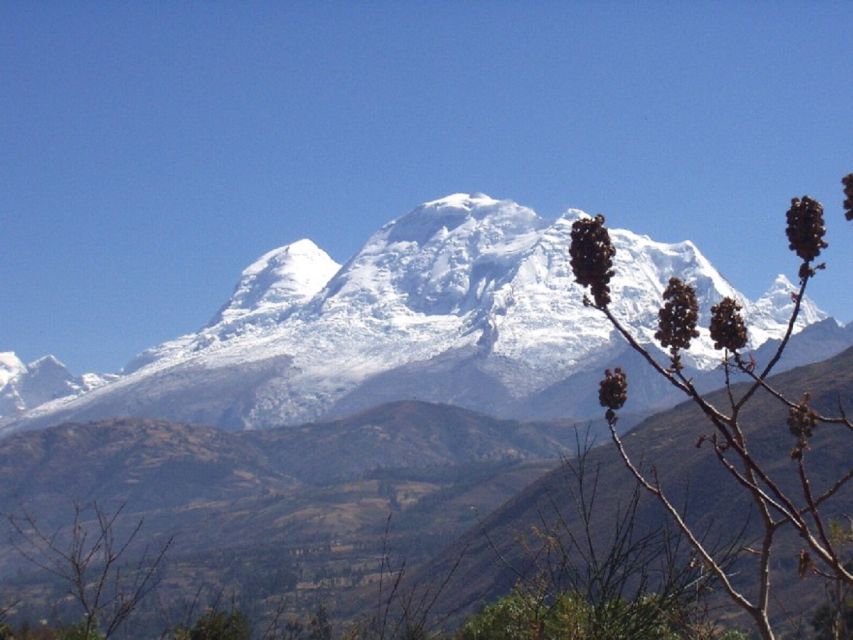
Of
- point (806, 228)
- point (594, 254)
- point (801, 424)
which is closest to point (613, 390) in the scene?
point (594, 254)

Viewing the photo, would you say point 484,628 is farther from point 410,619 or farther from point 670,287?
point 670,287

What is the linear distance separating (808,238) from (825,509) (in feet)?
609

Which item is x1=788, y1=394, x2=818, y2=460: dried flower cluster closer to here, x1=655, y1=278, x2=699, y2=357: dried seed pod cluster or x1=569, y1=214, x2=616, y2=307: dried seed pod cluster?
x1=655, y1=278, x2=699, y2=357: dried seed pod cluster

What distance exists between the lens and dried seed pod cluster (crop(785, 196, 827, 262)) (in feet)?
23.1

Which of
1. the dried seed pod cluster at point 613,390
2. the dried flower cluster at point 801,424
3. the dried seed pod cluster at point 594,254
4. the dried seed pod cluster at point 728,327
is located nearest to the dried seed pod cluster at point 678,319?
the dried seed pod cluster at point 728,327

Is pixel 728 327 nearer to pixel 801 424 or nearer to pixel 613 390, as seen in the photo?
pixel 801 424

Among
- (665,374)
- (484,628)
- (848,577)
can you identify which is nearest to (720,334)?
(665,374)

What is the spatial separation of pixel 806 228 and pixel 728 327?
0.86 m

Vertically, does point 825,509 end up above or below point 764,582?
below

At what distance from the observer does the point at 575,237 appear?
7754 mm

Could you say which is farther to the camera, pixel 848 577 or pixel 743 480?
pixel 743 480

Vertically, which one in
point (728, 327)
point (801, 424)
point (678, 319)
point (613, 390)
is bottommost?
point (801, 424)

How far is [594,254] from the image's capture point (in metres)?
7.63

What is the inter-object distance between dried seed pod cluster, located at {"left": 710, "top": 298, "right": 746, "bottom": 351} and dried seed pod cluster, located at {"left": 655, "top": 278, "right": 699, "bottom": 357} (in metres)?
0.35
